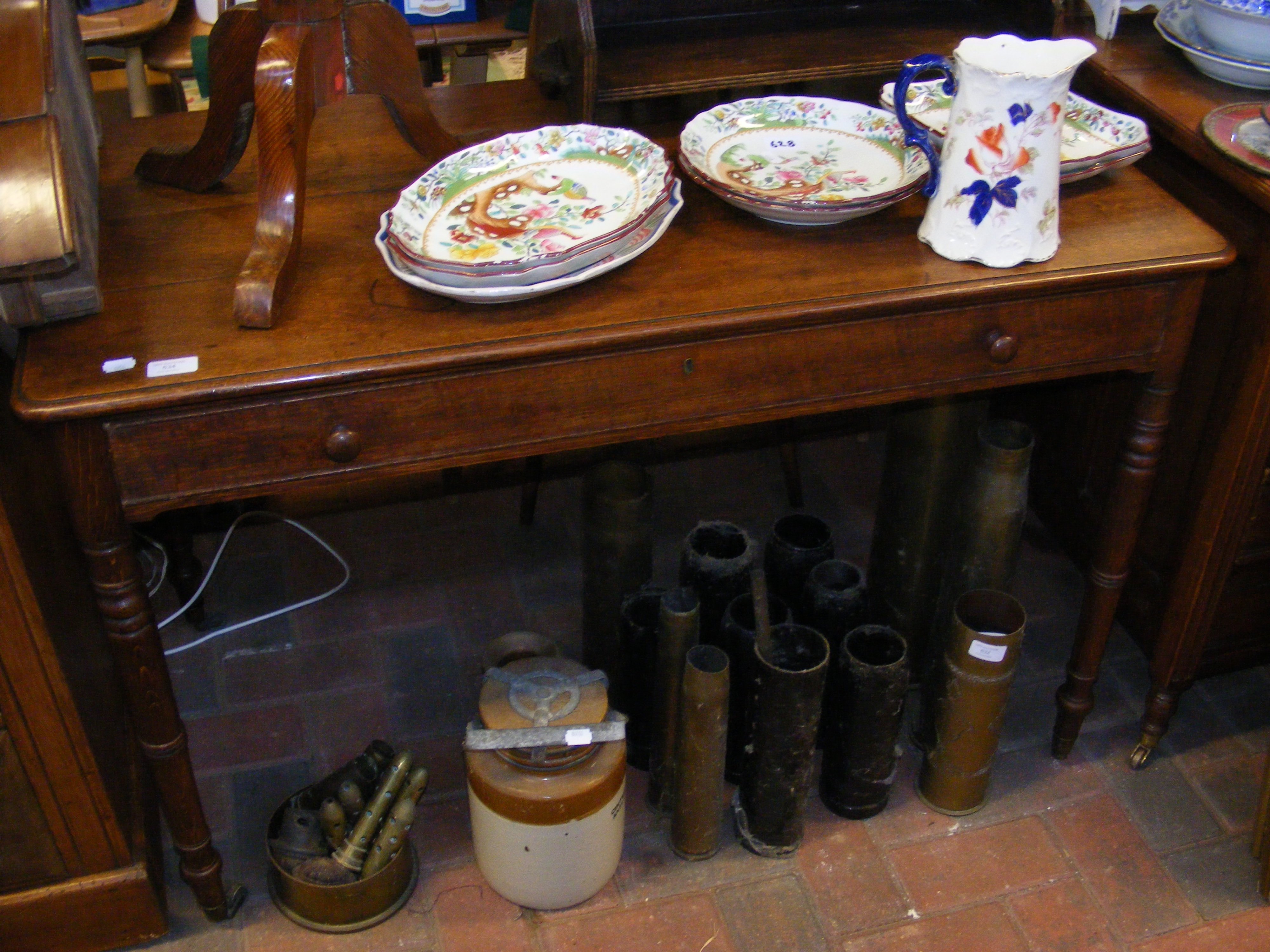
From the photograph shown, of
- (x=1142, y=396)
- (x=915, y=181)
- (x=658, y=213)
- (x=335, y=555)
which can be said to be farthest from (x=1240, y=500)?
(x=335, y=555)

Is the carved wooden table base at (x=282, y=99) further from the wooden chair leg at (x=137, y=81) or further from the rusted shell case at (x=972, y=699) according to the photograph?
the wooden chair leg at (x=137, y=81)

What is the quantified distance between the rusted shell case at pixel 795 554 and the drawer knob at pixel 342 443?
0.77 m

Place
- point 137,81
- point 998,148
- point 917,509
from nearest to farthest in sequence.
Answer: point 998,148 < point 917,509 < point 137,81

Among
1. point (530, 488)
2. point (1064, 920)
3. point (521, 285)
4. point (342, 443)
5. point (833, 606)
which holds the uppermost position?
point (521, 285)

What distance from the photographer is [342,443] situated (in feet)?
4.37

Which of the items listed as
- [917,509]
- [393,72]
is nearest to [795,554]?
[917,509]

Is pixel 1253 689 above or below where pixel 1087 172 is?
below

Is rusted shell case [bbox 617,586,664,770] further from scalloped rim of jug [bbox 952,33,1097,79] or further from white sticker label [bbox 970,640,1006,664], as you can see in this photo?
scalloped rim of jug [bbox 952,33,1097,79]

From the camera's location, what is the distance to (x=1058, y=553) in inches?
94.3

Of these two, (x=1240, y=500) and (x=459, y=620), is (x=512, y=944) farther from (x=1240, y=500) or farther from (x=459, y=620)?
(x=1240, y=500)

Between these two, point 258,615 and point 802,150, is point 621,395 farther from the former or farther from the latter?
point 258,615

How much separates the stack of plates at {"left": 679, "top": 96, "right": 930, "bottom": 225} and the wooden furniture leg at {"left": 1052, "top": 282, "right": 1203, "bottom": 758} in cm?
39

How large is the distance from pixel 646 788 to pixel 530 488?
68 cm

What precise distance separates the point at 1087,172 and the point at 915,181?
251mm
